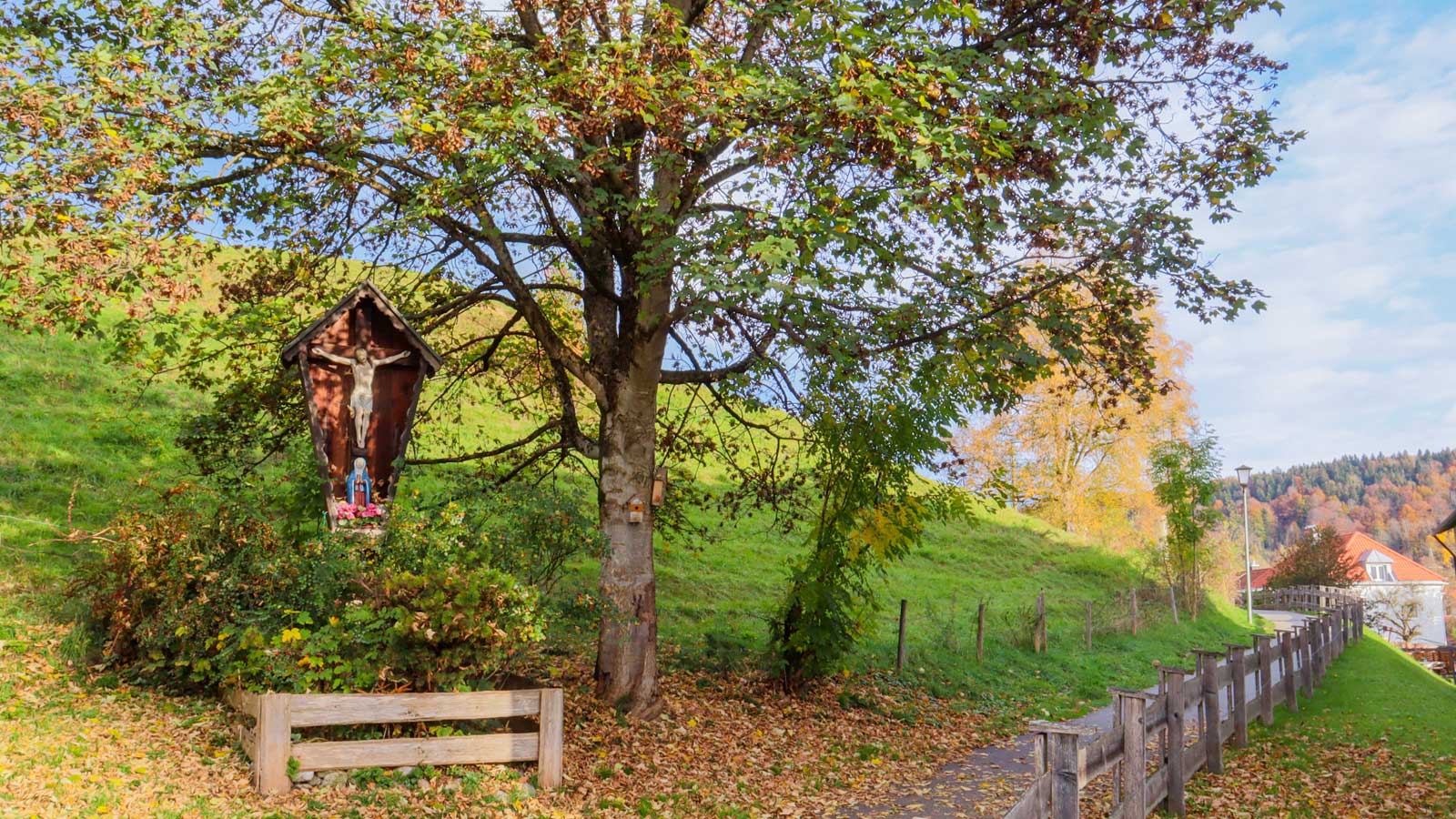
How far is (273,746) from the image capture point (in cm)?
721

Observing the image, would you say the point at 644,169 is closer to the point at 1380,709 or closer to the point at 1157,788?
the point at 1157,788

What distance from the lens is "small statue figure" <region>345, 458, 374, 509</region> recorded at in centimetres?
878

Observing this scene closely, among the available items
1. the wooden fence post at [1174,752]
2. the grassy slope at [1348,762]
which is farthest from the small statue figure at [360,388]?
the grassy slope at [1348,762]

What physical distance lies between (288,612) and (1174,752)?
26.3 feet

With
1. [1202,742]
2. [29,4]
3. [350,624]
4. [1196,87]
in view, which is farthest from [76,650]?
[1196,87]

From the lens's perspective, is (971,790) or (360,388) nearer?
(360,388)

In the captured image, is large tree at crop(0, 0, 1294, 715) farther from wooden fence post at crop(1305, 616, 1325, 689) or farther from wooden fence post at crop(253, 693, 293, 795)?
wooden fence post at crop(1305, 616, 1325, 689)

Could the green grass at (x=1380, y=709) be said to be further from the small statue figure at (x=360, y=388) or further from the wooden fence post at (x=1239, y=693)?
the small statue figure at (x=360, y=388)

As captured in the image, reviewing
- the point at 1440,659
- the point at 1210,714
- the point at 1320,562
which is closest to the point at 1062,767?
the point at 1210,714

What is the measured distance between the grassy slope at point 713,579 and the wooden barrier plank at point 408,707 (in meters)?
1.57

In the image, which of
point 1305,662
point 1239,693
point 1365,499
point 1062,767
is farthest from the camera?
point 1365,499

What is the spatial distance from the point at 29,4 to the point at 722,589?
47.5 ft

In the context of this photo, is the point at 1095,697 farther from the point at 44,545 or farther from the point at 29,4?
the point at 29,4

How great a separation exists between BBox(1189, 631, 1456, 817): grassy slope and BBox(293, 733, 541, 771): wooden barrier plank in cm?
635
